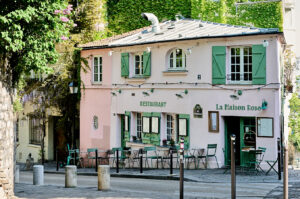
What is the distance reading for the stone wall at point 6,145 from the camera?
42.9 feet

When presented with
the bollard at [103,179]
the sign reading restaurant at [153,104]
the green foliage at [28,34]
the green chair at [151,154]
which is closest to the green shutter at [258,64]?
the sign reading restaurant at [153,104]

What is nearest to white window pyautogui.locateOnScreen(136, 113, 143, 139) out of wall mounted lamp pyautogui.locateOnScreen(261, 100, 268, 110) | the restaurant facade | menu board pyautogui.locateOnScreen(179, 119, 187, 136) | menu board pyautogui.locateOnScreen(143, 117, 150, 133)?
Result: the restaurant facade

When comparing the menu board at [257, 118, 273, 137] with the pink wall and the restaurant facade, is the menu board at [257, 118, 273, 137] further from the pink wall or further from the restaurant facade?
the pink wall

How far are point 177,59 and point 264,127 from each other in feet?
17.8

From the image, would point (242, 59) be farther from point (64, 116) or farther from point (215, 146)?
point (64, 116)

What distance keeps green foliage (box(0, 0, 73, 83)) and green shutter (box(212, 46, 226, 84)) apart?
28.6 feet

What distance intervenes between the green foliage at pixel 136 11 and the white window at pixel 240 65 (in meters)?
10.2

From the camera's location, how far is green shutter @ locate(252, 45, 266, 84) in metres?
20.8

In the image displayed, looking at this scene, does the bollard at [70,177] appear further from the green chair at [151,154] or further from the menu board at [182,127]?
the menu board at [182,127]

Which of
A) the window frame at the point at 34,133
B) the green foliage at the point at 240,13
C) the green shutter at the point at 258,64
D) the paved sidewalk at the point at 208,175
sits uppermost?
the green foliage at the point at 240,13

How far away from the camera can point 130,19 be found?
32594 millimetres

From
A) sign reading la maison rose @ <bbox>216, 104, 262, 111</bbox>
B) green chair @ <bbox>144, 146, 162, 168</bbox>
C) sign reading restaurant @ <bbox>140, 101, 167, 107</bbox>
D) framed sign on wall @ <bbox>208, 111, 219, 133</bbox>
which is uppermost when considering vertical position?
sign reading restaurant @ <bbox>140, 101, 167, 107</bbox>

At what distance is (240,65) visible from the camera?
2150cm

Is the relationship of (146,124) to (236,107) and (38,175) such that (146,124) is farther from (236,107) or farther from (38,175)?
(38,175)
